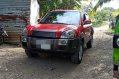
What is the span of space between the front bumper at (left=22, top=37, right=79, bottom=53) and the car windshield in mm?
1155

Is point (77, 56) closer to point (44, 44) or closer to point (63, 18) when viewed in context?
point (44, 44)

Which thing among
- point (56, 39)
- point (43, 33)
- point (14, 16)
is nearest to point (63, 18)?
point (43, 33)

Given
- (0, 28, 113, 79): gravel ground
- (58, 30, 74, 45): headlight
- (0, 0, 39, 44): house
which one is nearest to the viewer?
(0, 28, 113, 79): gravel ground

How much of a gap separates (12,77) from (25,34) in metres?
1.53

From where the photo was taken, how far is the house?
12.2 m

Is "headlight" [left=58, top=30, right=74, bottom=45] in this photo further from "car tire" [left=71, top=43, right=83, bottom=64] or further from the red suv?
"car tire" [left=71, top=43, right=83, bottom=64]

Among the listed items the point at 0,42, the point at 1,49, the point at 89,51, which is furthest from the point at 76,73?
the point at 0,42

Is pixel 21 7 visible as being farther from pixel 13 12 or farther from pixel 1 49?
pixel 1 49

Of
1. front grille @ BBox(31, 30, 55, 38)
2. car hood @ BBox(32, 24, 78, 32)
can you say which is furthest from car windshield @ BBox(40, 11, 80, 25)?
front grille @ BBox(31, 30, 55, 38)

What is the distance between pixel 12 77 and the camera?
7.50 meters

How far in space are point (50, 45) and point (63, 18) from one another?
170cm

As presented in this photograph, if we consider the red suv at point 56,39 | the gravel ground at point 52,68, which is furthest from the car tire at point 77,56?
the gravel ground at point 52,68

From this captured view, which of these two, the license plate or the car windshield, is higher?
the car windshield

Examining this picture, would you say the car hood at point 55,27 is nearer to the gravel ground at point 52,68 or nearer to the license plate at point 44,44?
the license plate at point 44,44
